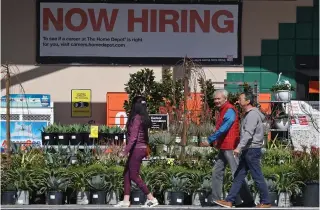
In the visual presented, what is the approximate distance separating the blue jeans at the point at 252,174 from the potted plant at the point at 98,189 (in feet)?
7.04

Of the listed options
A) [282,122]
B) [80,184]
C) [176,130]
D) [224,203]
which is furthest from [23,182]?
[282,122]

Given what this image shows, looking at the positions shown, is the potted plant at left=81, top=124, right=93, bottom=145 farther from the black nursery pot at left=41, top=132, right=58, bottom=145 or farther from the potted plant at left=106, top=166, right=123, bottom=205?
the potted plant at left=106, top=166, right=123, bottom=205

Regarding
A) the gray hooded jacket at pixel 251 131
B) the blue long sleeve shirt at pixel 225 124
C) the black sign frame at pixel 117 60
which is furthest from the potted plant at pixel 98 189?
the black sign frame at pixel 117 60

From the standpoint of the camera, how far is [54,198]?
1312 cm

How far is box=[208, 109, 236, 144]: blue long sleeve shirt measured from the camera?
12539mm

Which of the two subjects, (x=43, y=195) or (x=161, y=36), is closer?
(x=43, y=195)

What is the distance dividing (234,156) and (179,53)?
30.5 ft

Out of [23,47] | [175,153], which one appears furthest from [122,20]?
[175,153]

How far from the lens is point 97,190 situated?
43.4ft

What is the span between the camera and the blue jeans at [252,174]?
12.5 m

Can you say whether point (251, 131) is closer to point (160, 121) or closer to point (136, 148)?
point (136, 148)

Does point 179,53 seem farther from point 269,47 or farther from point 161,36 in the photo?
point 269,47

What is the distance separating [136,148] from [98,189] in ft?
3.64

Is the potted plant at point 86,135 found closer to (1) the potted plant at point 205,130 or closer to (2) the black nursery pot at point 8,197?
(1) the potted plant at point 205,130
